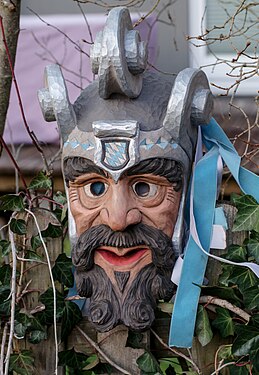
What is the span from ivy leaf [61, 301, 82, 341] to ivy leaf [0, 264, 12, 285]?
0.20m

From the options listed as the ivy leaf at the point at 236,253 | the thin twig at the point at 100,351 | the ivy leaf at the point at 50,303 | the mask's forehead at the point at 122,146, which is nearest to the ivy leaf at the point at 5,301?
the ivy leaf at the point at 50,303

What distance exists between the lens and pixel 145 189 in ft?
8.07

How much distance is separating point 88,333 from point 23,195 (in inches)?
18.1

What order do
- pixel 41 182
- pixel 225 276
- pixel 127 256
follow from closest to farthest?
pixel 127 256 → pixel 225 276 → pixel 41 182

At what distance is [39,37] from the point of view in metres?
5.34

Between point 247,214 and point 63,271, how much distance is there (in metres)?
0.57

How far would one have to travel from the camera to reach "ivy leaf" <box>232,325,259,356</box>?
243 cm

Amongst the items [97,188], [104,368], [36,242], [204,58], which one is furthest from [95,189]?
[204,58]

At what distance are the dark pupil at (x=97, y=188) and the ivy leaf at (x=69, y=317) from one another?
39 cm

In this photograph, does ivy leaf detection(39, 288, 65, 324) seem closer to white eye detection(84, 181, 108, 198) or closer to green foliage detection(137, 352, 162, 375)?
green foliage detection(137, 352, 162, 375)

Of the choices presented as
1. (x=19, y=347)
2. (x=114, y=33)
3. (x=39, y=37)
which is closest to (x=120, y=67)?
(x=114, y=33)

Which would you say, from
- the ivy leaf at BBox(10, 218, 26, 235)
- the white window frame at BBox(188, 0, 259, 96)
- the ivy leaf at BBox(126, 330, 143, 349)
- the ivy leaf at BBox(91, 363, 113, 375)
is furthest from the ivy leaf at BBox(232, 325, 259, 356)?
the white window frame at BBox(188, 0, 259, 96)

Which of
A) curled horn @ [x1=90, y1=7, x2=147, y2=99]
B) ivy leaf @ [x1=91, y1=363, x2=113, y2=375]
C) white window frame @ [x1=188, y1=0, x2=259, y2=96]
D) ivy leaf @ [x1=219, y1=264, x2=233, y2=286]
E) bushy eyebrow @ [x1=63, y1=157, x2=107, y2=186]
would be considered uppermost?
curled horn @ [x1=90, y1=7, x2=147, y2=99]

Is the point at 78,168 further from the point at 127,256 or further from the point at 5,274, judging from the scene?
the point at 5,274
